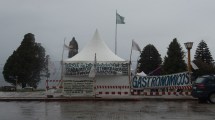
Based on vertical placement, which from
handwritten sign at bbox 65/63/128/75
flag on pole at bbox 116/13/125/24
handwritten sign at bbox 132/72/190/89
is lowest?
handwritten sign at bbox 132/72/190/89

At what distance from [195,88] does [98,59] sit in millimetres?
9820

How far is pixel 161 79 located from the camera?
1251 inches

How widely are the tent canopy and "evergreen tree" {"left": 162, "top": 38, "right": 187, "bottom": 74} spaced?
53.1m

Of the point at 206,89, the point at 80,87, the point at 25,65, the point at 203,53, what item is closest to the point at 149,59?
the point at 203,53

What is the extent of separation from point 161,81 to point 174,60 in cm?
5850

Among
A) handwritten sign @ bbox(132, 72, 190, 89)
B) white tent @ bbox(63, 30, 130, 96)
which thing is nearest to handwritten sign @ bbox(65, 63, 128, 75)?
white tent @ bbox(63, 30, 130, 96)

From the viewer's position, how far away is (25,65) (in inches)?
2872

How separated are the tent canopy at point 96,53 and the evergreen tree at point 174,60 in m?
53.1

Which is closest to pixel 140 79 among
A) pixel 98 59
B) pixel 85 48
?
pixel 98 59

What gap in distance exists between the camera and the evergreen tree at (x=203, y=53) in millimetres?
101181

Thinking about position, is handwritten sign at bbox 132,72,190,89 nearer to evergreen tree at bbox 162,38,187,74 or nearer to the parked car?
the parked car

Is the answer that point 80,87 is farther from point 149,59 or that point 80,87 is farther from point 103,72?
point 149,59

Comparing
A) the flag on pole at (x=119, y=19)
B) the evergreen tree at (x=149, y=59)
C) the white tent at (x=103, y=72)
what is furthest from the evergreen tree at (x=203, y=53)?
the white tent at (x=103, y=72)

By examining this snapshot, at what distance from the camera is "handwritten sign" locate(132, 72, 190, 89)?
31.0 m
